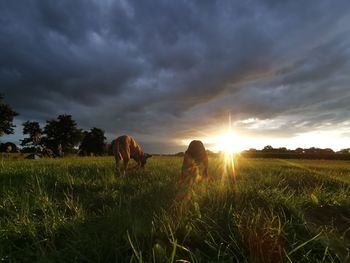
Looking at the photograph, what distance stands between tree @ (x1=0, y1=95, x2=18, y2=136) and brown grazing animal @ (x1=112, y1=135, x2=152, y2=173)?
32652 millimetres

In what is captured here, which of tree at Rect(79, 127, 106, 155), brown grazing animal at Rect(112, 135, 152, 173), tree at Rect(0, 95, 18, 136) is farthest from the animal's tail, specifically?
tree at Rect(79, 127, 106, 155)

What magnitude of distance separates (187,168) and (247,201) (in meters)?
5.18

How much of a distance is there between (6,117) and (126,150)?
34831 mm

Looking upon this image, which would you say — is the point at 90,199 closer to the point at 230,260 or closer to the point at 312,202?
the point at 230,260

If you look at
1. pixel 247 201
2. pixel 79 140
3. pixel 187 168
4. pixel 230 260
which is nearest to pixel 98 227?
pixel 230 260

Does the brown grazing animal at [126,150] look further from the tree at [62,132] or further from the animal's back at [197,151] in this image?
the tree at [62,132]

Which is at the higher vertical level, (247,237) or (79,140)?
(79,140)

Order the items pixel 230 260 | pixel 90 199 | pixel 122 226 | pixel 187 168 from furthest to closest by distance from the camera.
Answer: pixel 187 168 < pixel 90 199 < pixel 122 226 < pixel 230 260

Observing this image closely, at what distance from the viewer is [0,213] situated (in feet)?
15.4

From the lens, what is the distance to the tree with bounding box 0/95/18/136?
40903mm

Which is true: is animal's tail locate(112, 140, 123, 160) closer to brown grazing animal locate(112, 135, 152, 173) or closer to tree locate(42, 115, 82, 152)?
brown grazing animal locate(112, 135, 152, 173)

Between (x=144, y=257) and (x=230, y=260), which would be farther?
(x=144, y=257)

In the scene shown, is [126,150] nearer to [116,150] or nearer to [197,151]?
[116,150]

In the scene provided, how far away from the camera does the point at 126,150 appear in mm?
15117
